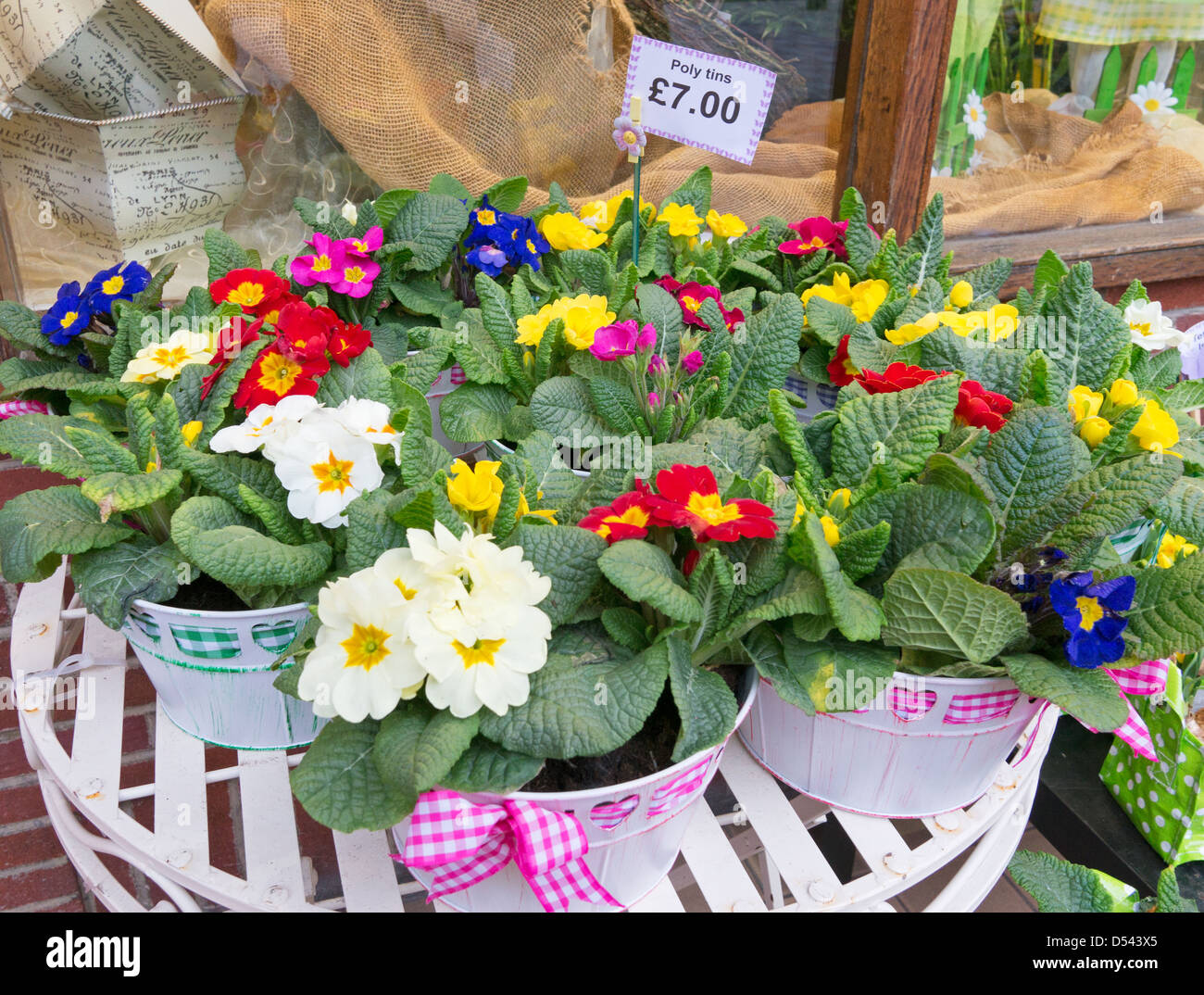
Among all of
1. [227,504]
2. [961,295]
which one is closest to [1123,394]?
[961,295]

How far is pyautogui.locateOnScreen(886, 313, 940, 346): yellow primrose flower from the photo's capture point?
1.20 metres

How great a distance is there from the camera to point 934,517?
34.5 inches

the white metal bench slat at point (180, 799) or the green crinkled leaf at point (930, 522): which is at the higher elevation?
the green crinkled leaf at point (930, 522)

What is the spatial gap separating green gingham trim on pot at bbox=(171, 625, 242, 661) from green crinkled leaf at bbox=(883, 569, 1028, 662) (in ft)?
2.02

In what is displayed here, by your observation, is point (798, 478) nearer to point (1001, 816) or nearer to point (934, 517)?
point (934, 517)

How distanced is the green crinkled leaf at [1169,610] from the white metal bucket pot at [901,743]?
0.12 meters

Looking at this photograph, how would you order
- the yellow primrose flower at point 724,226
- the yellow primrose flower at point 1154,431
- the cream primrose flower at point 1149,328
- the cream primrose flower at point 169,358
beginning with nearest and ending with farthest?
1. the yellow primrose flower at point 1154,431
2. the cream primrose flower at point 169,358
3. the cream primrose flower at point 1149,328
4. the yellow primrose flower at point 724,226

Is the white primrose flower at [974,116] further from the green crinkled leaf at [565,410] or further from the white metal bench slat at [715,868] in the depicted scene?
the white metal bench slat at [715,868]

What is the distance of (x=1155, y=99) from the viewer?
220 cm

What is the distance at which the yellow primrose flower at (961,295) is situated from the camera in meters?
1.31

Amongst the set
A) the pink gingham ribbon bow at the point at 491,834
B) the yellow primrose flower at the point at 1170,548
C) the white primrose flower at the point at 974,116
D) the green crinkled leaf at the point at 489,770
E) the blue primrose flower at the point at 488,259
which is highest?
the white primrose flower at the point at 974,116

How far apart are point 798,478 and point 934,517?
0.14 metres

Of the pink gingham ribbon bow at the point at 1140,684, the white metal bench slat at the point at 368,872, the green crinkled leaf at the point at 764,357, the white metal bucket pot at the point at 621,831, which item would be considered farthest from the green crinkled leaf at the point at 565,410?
the pink gingham ribbon bow at the point at 1140,684
